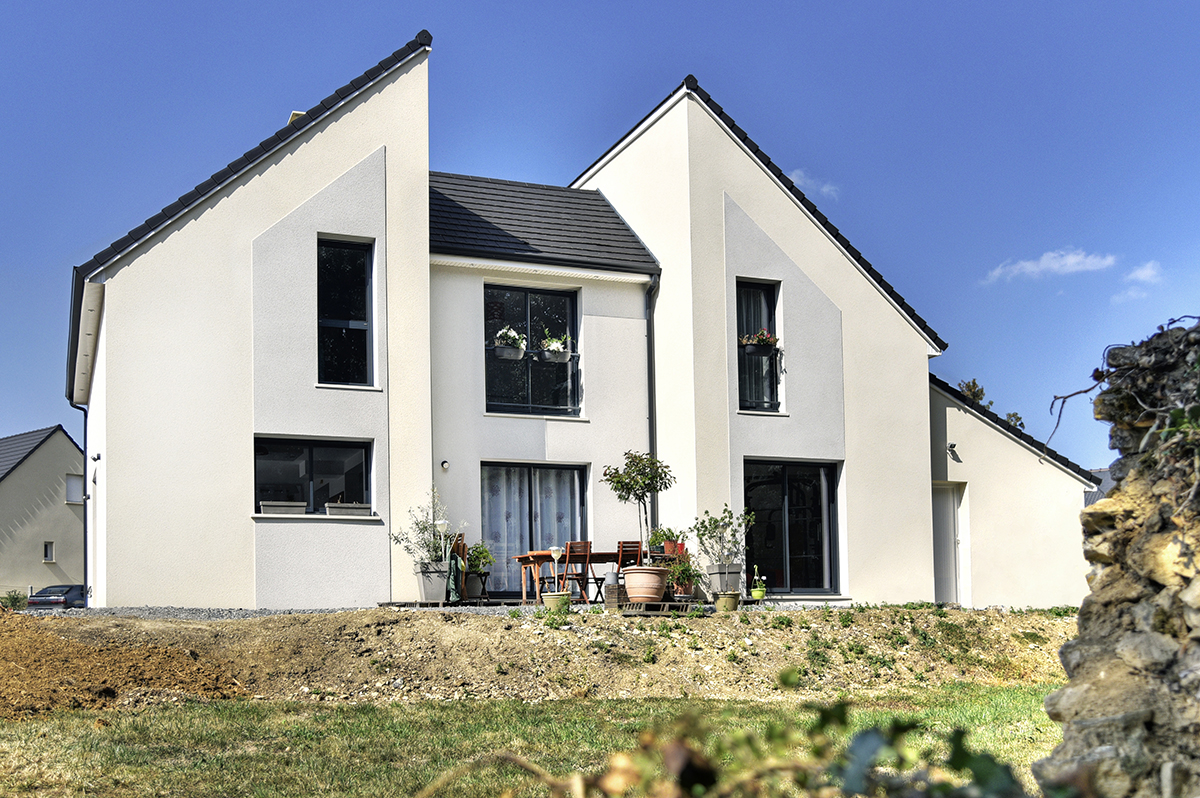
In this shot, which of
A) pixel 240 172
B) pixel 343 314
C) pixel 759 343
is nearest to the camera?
pixel 240 172

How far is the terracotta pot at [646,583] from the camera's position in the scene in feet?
45.9

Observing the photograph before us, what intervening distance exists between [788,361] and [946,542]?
4.86m

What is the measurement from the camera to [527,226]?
18141 mm

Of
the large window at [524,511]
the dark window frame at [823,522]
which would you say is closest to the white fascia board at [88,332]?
the large window at [524,511]

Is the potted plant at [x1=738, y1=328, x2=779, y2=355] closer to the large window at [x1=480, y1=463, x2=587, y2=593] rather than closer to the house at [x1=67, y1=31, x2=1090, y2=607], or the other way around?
the house at [x1=67, y1=31, x2=1090, y2=607]

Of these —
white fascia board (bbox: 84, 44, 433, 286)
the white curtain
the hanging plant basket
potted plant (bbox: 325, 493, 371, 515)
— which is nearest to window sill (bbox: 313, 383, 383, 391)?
potted plant (bbox: 325, 493, 371, 515)

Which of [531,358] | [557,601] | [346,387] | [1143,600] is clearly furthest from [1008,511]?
[1143,600]

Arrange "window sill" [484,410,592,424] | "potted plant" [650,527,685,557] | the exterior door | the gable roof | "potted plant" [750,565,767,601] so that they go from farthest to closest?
the exterior door < the gable roof < "window sill" [484,410,592,424] < "potted plant" [750,565,767,601] < "potted plant" [650,527,685,557]

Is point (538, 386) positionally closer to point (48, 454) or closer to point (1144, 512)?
point (1144, 512)

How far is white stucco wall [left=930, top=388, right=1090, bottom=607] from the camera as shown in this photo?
19438 millimetres

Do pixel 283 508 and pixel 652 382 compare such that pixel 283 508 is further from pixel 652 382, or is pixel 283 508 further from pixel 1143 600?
pixel 1143 600

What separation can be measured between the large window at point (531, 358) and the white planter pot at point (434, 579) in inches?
113

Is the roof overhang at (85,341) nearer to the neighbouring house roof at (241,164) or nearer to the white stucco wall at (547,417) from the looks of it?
the neighbouring house roof at (241,164)

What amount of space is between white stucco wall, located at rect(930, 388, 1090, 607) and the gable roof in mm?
1464
